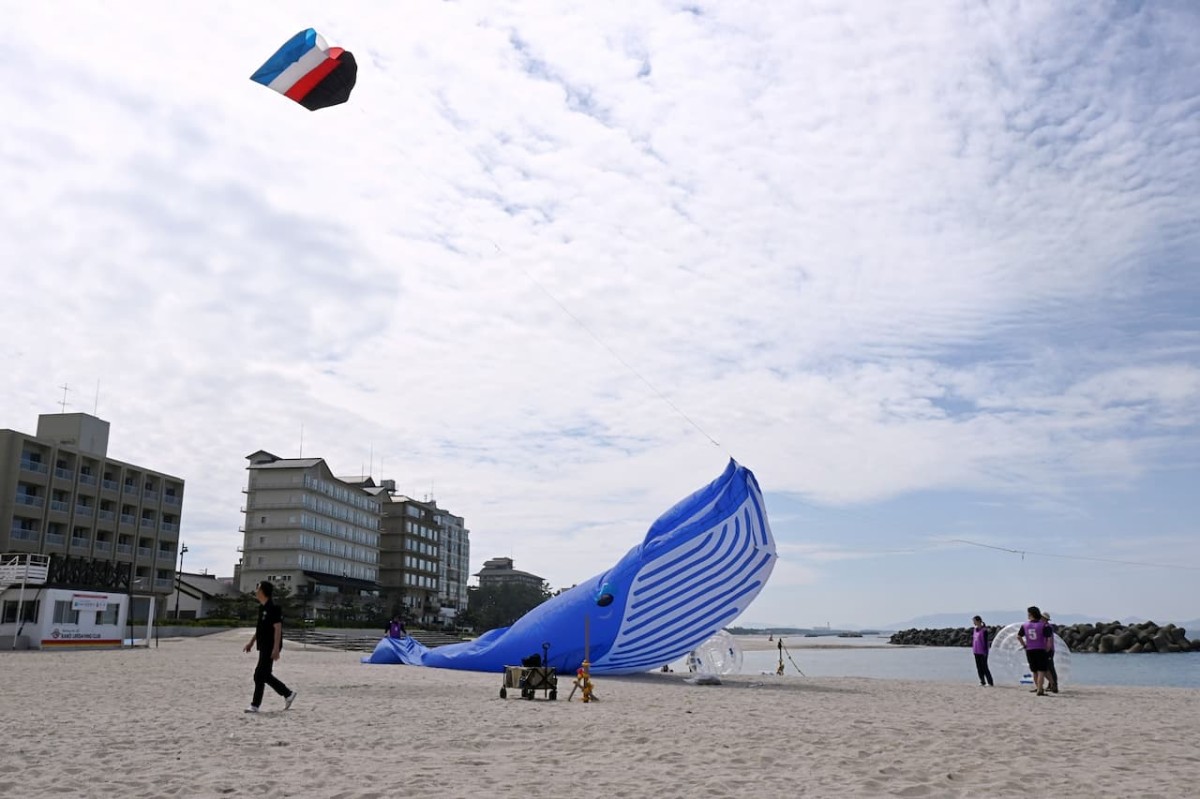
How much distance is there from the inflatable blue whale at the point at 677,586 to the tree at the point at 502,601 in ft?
281

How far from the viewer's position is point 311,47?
10.6 m

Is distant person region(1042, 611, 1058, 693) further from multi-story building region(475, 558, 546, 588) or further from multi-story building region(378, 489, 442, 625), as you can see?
multi-story building region(475, 558, 546, 588)

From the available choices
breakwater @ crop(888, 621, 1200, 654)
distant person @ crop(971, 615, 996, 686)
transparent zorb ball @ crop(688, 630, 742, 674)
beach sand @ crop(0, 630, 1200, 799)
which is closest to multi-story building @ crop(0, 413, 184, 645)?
transparent zorb ball @ crop(688, 630, 742, 674)

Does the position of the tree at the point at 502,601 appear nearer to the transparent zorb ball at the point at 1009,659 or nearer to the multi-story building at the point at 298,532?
the multi-story building at the point at 298,532

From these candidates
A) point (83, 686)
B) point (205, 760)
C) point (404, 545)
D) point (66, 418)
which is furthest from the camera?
point (404, 545)

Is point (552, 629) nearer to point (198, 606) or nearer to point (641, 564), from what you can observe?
point (641, 564)

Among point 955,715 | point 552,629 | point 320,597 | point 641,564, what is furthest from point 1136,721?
point 320,597

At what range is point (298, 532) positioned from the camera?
7656 cm

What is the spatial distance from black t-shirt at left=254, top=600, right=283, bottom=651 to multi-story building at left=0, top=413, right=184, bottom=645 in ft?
118

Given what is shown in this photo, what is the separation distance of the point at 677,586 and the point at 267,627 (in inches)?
360

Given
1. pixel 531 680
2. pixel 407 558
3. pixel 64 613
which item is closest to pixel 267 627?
pixel 531 680

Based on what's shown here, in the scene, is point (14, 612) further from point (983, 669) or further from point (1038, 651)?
point (1038, 651)

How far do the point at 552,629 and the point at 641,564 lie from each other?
2.40m

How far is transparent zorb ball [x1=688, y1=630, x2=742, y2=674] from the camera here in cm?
1942
